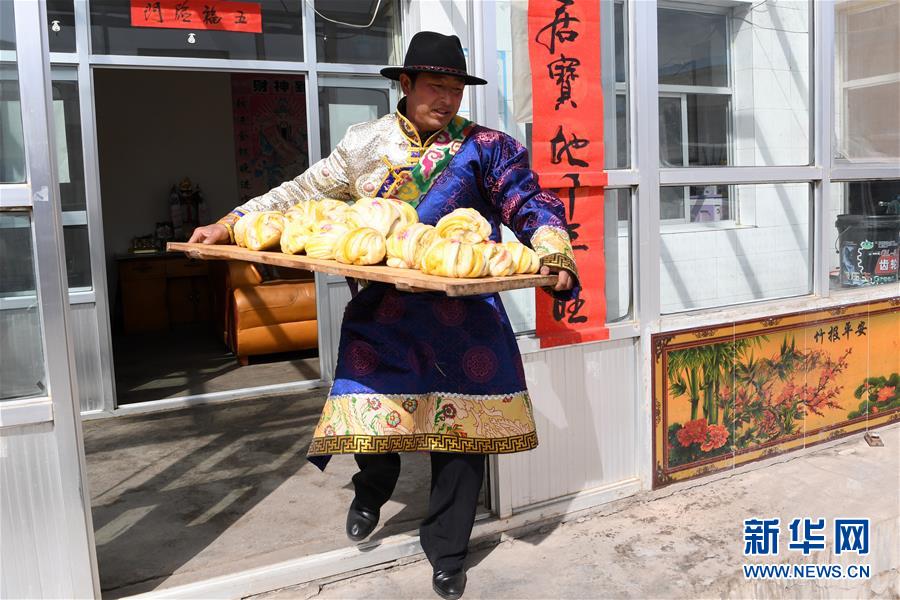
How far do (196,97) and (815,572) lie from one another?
8.03 m

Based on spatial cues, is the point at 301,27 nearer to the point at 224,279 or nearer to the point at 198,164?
the point at 224,279

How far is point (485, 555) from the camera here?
2.88 metres

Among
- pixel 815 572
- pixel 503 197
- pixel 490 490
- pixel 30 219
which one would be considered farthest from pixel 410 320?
pixel 815 572

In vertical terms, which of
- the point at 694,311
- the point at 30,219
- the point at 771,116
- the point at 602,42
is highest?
the point at 602,42

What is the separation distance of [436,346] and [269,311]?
371cm

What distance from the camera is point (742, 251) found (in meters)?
Result: 3.70

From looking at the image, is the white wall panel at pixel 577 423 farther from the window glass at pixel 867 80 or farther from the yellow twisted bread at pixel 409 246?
the window glass at pixel 867 80

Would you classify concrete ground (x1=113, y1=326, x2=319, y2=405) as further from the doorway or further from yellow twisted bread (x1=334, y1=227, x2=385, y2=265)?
yellow twisted bread (x1=334, y1=227, x2=385, y2=265)

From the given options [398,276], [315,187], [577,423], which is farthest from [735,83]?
[398,276]

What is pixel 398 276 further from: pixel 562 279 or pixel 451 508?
pixel 451 508

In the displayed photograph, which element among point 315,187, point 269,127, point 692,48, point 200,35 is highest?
point 200,35

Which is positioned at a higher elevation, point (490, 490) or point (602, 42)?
point (602, 42)

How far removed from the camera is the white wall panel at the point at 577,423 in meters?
3.08

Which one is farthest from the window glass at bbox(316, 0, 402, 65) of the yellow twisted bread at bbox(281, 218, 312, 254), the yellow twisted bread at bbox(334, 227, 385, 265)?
the yellow twisted bread at bbox(334, 227, 385, 265)
